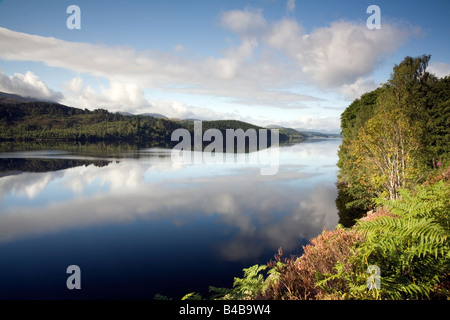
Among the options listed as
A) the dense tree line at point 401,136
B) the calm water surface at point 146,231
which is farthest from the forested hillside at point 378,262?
the dense tree line at point 401,136

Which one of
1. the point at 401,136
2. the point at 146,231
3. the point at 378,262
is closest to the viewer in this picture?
the point at 378,262

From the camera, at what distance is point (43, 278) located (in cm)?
1408

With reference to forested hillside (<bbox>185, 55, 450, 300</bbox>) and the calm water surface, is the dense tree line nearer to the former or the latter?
the calm water surface

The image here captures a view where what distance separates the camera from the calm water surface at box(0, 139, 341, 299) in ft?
45.3

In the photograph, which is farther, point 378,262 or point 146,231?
point 146,231

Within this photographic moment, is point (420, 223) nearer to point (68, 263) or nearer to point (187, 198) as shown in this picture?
point (68, 263)

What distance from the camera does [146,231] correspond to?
20.2 meters

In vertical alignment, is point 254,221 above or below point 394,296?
below

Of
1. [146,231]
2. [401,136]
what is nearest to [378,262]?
[401,136]

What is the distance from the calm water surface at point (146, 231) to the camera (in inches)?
543

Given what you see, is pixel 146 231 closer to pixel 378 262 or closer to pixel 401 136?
pixel 378 262

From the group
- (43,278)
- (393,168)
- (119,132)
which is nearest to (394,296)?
(393,168)

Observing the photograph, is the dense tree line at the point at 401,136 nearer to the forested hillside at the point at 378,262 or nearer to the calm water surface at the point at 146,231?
the calm water surface at the point at 146,231
